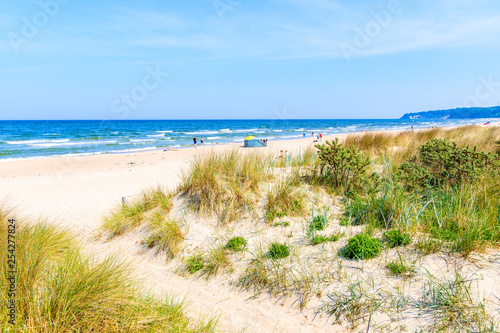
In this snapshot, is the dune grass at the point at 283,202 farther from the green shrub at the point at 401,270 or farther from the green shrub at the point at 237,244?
the green shrub at the point at 401,270

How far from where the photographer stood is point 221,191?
5828 mm

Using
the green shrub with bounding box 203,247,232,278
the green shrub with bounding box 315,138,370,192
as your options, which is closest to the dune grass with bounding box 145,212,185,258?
the green shrub with bounding box 203,247,232,278

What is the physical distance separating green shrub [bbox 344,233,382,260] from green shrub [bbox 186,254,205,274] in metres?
2.20

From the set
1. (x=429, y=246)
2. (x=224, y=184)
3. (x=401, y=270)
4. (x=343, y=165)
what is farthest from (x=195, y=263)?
(x=343, y=165)

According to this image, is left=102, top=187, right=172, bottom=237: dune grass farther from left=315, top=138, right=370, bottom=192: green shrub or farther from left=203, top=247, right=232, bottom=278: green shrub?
left=315, top=138, right=370, bottom=192: green shrub

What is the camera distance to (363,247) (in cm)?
397

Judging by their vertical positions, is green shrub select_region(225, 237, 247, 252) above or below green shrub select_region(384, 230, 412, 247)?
below

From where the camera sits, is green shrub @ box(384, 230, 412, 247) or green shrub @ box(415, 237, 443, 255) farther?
green shrub @ box(384, 230, 412, 247)

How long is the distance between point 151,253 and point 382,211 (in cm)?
407

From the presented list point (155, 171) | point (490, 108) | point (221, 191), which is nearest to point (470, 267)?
point (221, 191)

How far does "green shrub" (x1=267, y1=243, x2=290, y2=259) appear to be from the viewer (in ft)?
14.3

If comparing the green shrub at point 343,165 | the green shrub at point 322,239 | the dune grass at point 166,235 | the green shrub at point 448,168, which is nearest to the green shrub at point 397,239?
the green shrub at point 322,239

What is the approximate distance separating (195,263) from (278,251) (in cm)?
134

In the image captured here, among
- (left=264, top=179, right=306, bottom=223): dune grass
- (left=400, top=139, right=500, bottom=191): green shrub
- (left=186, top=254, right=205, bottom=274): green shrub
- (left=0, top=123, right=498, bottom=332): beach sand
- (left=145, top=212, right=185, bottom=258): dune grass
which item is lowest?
(left=0, top=123, right=498, bottom=332): beach sand
